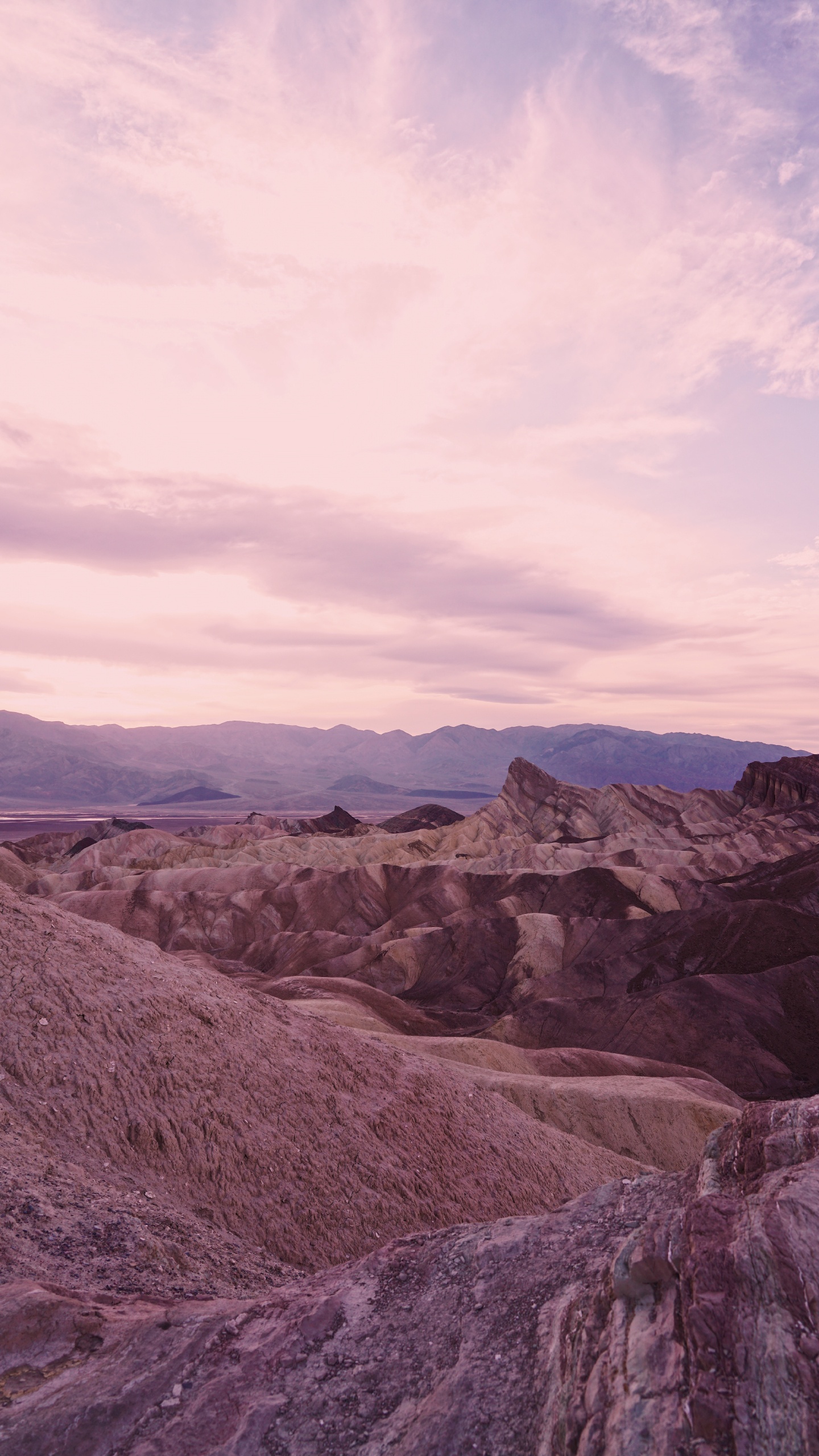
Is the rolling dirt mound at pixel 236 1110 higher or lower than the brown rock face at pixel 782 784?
lower

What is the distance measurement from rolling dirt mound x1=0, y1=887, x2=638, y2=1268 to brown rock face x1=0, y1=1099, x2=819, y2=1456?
4429 millimetres

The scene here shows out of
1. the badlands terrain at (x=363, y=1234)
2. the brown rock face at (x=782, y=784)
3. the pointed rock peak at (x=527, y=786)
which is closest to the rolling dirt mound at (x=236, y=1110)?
the badlands terrain at (x=363, y=1234)

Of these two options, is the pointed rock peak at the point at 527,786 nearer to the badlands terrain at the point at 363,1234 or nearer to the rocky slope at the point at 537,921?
the rocky slope at the point at 537,921

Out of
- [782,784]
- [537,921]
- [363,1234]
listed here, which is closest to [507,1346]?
[363,1234]

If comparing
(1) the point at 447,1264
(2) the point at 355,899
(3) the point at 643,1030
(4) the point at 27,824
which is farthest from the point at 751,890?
(4) the point at 27,824

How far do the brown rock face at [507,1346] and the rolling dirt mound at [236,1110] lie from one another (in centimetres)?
443

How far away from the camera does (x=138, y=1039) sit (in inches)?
526

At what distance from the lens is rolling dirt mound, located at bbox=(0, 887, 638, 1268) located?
1170cm

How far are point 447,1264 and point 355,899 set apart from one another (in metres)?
60.7

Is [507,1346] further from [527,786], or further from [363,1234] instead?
[527,786]

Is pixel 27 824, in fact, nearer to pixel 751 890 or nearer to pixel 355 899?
pixel 355 899

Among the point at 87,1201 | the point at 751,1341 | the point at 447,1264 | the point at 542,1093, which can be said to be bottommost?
the point at 542,1093

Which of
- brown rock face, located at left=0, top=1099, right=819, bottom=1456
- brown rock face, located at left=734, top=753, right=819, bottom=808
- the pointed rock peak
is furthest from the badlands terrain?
the pointed rock peak

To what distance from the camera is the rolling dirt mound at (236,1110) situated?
38.4 ft
